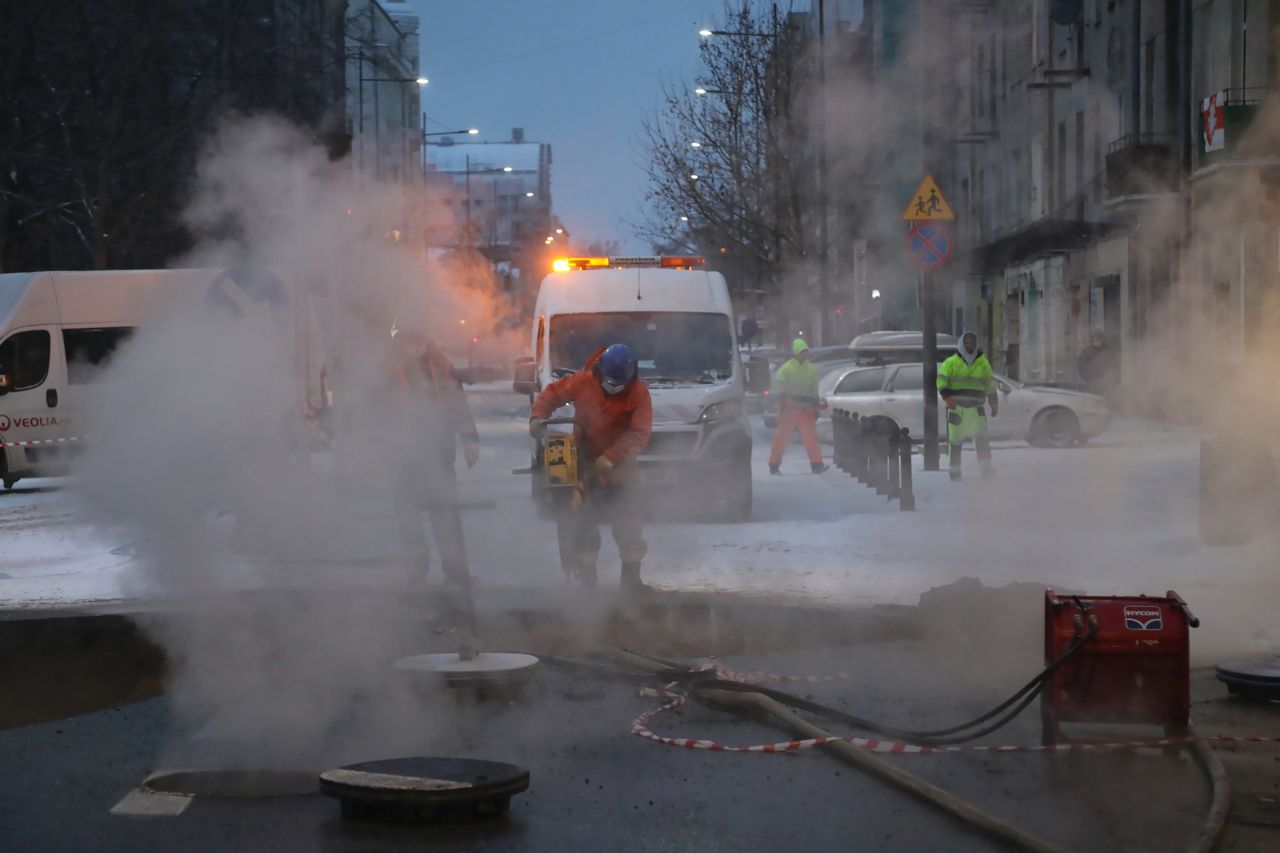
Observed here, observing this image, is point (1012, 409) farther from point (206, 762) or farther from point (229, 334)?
point (206, 762)

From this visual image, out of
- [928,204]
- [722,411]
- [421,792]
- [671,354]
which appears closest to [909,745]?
[421,792]

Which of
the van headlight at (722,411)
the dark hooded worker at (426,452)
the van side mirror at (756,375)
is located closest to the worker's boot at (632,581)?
the dark hooded worker at (426,452)

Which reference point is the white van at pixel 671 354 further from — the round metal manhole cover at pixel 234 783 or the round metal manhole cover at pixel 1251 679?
the round metal manhole cover at pixel 234 783

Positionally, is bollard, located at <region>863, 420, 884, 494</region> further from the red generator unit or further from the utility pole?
the red generator unit

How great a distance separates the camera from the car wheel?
2250 centimetres

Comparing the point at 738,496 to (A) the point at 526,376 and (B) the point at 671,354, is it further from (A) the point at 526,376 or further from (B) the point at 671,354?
(A) the point at 526,376

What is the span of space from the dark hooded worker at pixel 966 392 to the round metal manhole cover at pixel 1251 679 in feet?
31.3

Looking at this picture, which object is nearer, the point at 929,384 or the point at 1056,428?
the point at 929,384

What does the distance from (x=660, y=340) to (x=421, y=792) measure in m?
10.0

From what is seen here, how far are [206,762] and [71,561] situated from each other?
7324 mm

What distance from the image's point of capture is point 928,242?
16328 mm

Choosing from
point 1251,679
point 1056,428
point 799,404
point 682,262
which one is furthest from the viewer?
point 1056,428

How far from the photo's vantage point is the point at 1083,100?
40.4 ft

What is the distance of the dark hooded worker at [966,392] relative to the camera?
1688 cm
